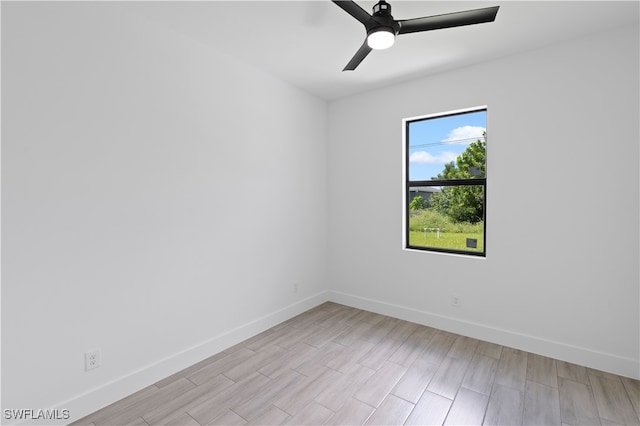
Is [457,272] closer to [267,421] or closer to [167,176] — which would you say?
[267,421]

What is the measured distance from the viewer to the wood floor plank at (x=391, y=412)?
191 centimetres

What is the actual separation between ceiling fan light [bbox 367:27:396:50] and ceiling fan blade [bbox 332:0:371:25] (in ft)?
0.26

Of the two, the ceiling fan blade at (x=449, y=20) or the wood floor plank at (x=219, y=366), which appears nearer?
the ceiling fan blade at (x=449, y=20)

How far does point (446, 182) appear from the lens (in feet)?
10.9

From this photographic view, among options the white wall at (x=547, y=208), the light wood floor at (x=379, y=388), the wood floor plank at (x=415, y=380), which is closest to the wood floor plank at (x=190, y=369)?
the light wood floor at (x=379, y=388)

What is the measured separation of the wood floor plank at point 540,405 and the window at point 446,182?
1.21m

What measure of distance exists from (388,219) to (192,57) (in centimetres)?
251

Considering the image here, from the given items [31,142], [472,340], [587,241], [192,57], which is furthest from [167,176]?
[587,241]

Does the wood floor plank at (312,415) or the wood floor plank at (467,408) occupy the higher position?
the wood floor plank at (467,408)

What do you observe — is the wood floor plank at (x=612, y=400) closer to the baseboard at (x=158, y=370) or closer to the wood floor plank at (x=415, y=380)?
the wood floor plank at (x=415, y=380)

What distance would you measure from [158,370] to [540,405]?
268 cm

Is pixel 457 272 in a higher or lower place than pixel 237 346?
higher

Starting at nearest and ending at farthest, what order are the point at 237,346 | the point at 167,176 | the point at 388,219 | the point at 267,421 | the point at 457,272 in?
the point at 267,421 < the point at 167,176 < the point at 237,346 < the point at 457,272 < the point at 388,219

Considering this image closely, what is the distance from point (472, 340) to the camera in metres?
2.98
